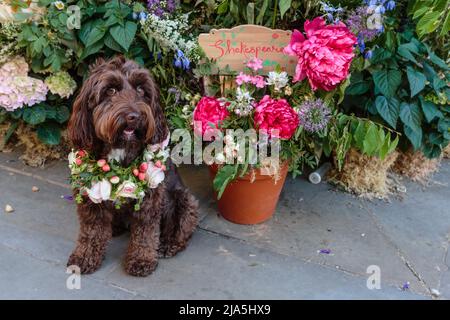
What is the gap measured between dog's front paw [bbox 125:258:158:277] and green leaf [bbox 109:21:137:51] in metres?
1.38

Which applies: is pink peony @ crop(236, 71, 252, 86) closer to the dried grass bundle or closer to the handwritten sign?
the handwritten sign

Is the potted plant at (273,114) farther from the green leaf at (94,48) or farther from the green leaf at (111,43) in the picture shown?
the green leaf at (94,48)

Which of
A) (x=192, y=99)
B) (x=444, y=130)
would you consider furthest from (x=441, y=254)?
(x=192, y=99)

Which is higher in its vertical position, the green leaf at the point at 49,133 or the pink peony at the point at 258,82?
the pink peony at the point at 258,82

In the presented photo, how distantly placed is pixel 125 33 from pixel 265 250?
1.70m

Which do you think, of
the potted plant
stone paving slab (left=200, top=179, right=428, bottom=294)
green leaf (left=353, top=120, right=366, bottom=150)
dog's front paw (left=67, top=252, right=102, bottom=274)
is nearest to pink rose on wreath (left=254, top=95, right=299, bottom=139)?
the potted plant

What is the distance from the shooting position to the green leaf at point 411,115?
356 centimetres

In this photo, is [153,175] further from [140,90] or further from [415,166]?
[415,166]

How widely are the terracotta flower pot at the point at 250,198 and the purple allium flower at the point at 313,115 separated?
1.05 ft


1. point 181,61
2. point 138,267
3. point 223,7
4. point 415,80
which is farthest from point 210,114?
point 415,80

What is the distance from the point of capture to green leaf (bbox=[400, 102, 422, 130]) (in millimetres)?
3562

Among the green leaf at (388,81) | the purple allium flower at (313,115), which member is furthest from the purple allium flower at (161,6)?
the green leaf at (388,81)

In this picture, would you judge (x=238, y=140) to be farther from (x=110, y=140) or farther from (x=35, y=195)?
(x=35, y=195)

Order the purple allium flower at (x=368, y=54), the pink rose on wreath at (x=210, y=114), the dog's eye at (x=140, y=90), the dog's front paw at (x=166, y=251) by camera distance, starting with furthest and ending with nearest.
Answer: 1. the purple allium flower at (x=368, y=54)
2. the dog's front paw at (x=166, y=251)
3. the pink rose on wreath at (x=210, y=114)
4. the dog's eye at (x=140, y=90)
